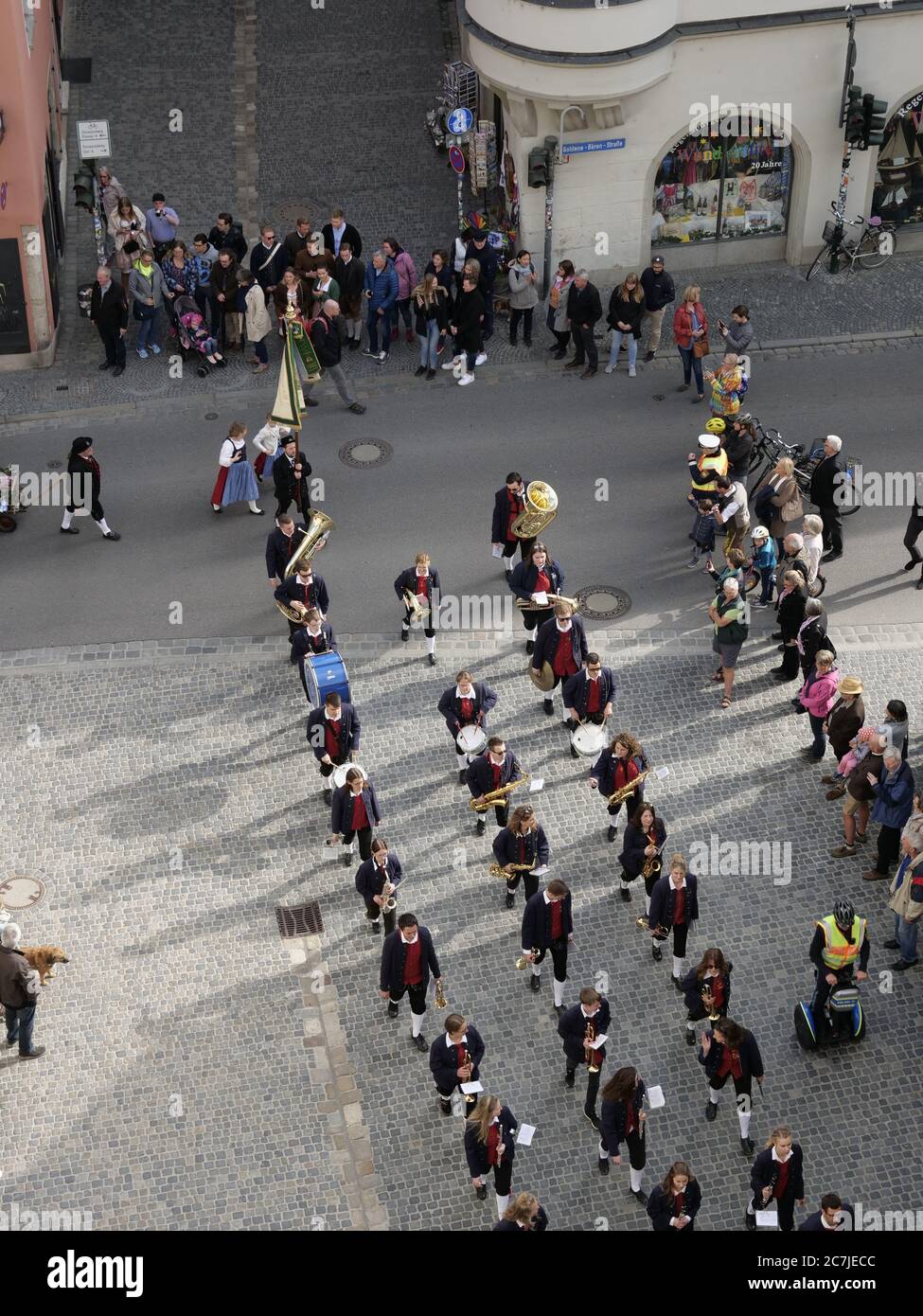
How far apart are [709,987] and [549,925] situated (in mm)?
1729

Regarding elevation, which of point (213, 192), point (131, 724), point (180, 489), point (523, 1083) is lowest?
point (523, 1083)

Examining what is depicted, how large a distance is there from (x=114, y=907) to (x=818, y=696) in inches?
A: 309

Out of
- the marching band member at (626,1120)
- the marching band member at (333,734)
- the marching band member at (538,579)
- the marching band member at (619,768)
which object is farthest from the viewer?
the marching band member at (538,579)

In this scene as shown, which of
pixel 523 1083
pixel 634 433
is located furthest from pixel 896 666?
pixel 523 1083

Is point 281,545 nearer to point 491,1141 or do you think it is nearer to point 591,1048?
point 591,1048

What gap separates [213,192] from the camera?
1256 inches

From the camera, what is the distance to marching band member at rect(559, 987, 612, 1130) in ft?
55.5

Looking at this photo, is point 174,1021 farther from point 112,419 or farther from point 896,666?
point 112,419

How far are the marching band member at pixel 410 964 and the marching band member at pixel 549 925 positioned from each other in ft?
3.08

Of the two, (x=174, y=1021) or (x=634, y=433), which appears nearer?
(x=174, y=1021)

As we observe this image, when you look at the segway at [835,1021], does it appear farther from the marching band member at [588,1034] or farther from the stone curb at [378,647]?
the stone curb at [378,647]

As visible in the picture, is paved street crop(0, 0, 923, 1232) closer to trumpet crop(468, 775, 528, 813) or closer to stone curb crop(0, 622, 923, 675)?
stone curb crop(0, 622, 923, 675)

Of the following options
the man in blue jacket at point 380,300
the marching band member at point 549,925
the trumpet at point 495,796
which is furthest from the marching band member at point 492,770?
the man in blue jacket at point 380,300

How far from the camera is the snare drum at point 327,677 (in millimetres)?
21125
